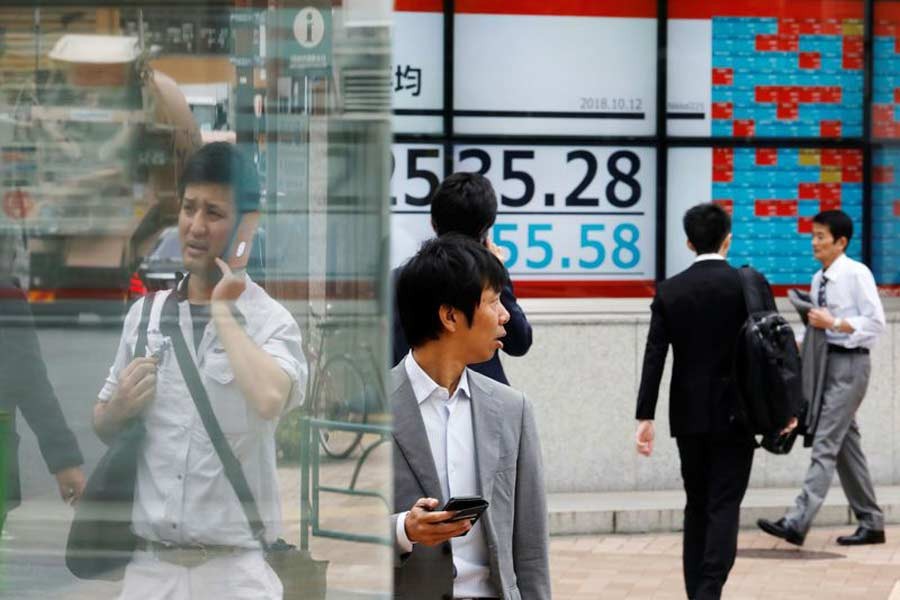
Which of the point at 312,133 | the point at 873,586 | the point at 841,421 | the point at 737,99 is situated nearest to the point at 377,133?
the point at 312,133

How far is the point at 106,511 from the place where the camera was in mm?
2562

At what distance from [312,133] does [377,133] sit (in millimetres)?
101

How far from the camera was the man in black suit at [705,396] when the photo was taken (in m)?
7.16

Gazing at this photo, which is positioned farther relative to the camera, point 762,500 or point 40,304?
point 762,500

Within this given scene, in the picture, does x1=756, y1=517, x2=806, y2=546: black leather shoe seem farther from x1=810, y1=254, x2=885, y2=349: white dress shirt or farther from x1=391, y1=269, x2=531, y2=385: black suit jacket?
x1=391, y1=269, x2=531, y2=385: black suit jacket

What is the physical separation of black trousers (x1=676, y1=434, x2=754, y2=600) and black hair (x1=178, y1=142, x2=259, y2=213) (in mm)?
4836

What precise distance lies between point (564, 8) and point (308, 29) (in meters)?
8.31

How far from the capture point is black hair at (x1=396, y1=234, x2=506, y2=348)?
3689mm

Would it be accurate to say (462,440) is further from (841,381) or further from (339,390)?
(841,381)

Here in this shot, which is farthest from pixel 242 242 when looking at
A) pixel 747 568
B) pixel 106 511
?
pixel 747 568

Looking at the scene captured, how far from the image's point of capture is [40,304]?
249 cm

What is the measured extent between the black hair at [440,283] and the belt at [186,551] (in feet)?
3.81

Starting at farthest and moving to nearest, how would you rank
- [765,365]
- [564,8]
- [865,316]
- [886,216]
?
[886,216] → [564,8] → [865,316] → [765,365]

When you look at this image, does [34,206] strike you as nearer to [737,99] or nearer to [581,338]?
[581,338]
